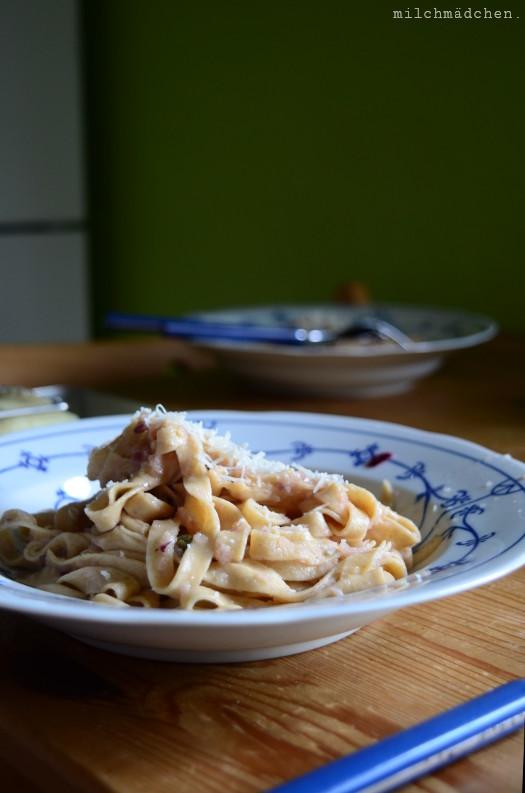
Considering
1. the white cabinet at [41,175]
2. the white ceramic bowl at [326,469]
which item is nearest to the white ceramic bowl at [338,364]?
the white ceramic bowl at [326,469]

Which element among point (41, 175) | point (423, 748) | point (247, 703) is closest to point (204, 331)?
point (247, 703)

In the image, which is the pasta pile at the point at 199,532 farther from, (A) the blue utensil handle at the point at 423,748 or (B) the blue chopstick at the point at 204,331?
(B) the blue chopstick at the point at 204,331

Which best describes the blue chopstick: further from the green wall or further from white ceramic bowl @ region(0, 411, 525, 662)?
the green wall

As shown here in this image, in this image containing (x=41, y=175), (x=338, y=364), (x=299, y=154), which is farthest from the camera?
(x=41, y=175)

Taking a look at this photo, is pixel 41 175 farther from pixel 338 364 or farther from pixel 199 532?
pixel 199 532

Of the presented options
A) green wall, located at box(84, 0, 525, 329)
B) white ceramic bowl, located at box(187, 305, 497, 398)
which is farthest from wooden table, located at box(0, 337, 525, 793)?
green wall, located at box(84, 0, 525, 329)

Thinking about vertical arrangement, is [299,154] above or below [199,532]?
above
